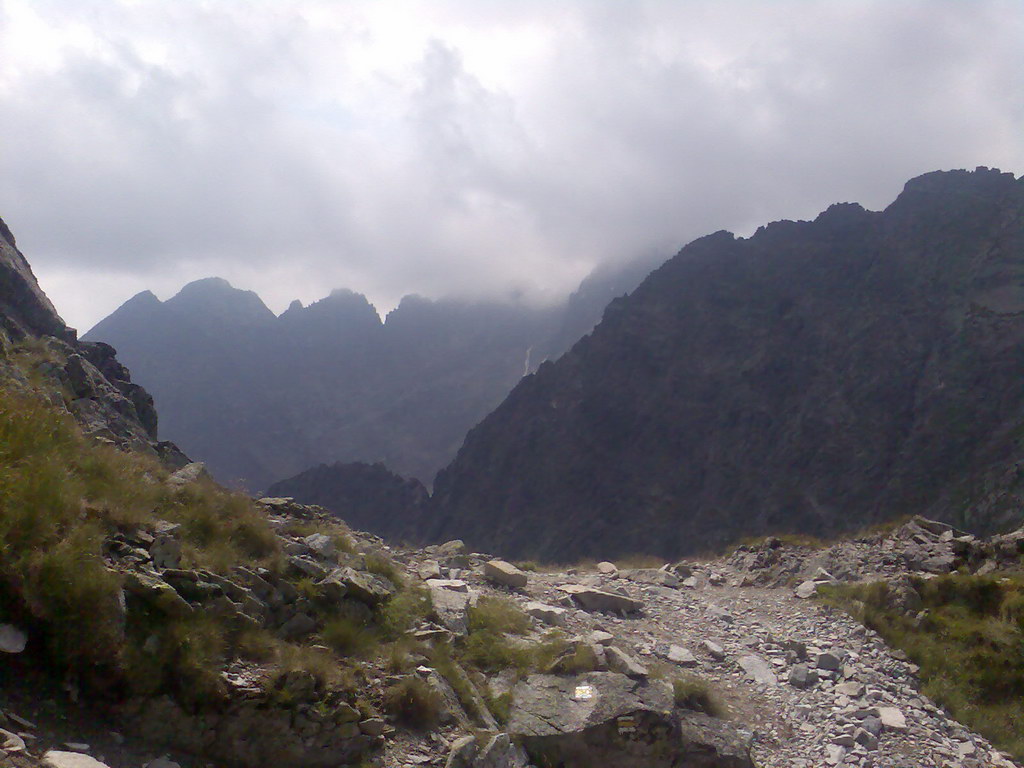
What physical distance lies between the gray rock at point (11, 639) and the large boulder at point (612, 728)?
15.9 feet

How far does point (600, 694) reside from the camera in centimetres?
889

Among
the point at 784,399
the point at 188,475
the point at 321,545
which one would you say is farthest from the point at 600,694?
the point at 784,399

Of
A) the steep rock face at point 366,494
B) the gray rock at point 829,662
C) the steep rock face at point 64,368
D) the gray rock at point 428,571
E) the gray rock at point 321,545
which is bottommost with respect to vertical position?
the steep rock face at point 366,494

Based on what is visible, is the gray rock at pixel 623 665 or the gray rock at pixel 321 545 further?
the gray rock at pixel 321 545

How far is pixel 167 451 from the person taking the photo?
18.3 m

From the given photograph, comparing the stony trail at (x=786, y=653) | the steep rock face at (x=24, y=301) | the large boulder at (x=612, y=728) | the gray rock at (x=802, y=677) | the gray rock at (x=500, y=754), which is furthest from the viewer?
the steep rock face at (x=24, y=301)

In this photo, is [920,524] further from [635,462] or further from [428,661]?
[635,462]

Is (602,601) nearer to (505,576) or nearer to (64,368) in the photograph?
(505,576)

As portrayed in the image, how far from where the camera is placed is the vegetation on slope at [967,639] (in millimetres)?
11047

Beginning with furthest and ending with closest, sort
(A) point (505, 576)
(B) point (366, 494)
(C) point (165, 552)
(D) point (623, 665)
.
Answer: (B) point (366, 494)
(A) point (505, 576)
(D) point (623, 665)
(C) point (165, 552)

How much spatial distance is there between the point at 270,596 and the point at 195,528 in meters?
1.37

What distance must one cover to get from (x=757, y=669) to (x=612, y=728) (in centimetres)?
467

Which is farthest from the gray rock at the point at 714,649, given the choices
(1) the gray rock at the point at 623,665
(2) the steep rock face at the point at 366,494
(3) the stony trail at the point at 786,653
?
(2) the steep rock face at the point at 366,494

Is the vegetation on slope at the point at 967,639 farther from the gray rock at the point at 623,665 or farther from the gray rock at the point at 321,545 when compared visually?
the gray rock at the point at 321,545
